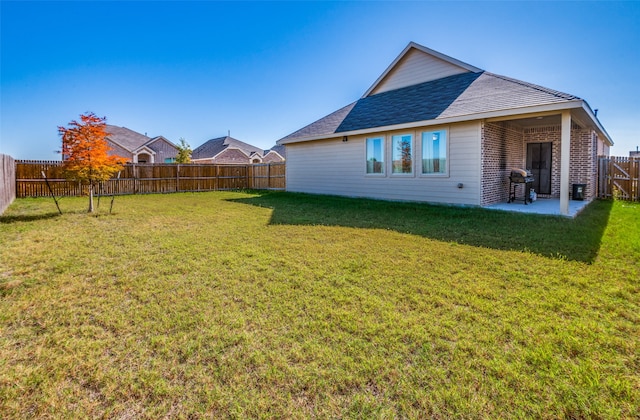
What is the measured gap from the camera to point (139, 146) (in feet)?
105

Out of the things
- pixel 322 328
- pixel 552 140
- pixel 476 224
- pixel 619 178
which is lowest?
pixel 322 328

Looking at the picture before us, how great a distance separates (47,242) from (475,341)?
7.00 meters

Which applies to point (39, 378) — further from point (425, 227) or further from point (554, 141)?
point (554, 141)

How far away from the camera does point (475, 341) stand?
2451 millimetres

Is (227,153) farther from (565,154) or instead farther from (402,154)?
(565,154)

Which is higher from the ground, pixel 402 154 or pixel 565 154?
pixel 402 154

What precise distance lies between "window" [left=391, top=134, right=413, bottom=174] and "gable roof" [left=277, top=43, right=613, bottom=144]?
666 millimetres

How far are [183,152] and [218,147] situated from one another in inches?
172

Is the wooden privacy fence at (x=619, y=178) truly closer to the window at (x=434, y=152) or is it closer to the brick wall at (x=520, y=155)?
the brick wall at (x=520, y=155)

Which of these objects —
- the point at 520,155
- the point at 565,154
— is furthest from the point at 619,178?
the point at 565,154

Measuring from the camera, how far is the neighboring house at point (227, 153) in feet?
115

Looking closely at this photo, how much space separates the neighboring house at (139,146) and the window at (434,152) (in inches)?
1097

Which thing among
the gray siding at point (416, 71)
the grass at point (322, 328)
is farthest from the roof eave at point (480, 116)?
the gray siding at point (416, 71)

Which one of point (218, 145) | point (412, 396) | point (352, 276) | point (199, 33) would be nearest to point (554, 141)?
point (352, 276)
